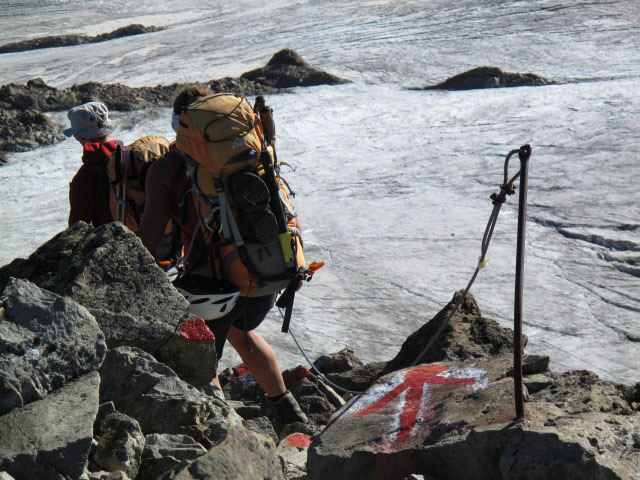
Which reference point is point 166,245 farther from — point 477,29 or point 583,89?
point 477,29

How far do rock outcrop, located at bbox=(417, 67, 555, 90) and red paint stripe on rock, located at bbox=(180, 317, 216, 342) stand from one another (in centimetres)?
1068

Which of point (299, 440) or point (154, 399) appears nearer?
point (154, 399)

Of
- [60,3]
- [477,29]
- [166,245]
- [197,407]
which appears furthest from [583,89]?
[60,3]

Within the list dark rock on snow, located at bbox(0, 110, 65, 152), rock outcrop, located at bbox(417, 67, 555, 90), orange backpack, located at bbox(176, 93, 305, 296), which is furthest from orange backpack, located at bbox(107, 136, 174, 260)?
rock outcrop, located at bbox(417, 67, 555, 90)

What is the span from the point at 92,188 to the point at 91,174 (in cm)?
7

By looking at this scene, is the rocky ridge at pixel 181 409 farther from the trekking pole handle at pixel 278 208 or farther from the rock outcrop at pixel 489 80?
the rock outcrop at pixel 489 80

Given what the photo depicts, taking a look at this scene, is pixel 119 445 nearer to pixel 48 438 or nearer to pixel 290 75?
pixel 48 438

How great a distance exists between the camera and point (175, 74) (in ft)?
53.8

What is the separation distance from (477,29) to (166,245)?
564 inches

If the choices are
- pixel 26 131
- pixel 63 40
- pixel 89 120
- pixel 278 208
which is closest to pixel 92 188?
pixel 89 120

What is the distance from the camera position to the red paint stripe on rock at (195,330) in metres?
3.22

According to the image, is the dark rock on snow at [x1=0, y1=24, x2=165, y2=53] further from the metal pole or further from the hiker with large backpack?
the metal pole

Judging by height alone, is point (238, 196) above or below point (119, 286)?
above

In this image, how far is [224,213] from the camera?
3.32 m
